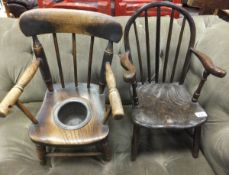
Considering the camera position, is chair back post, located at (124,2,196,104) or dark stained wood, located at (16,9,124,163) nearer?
dark stained wood, located at (16,9,124,163)

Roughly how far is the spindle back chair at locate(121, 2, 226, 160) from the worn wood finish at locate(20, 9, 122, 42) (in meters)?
0.18

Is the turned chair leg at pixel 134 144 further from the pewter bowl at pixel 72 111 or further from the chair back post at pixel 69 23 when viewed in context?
the chair back post at pixel 69 23

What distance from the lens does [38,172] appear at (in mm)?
1010

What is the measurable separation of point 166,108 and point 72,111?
1.67 feet

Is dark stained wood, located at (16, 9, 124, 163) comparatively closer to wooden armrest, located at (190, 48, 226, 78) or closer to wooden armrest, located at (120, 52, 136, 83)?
wooden armrest, located at (120, 52, 136, 83)

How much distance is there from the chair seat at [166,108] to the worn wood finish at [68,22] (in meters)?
0.40

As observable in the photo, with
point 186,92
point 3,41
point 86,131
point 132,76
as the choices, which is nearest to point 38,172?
point 86,131

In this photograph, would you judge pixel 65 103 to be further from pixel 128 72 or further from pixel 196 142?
pixel 196 142

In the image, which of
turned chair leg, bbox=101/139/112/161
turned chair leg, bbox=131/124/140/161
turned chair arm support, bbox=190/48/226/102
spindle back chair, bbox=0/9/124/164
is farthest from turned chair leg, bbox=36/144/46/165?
turned chair arm support, bbox=190/48/226/102

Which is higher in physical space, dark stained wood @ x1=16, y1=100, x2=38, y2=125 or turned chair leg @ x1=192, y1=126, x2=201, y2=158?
dark stained wood @ x1=16, y1=100, x2=38, y2=125

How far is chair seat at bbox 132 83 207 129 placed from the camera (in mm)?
1041

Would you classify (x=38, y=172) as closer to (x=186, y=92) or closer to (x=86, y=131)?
(x=86, y=131)

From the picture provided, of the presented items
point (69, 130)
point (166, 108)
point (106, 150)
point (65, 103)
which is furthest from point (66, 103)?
point (166, 108)

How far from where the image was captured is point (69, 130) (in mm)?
996
